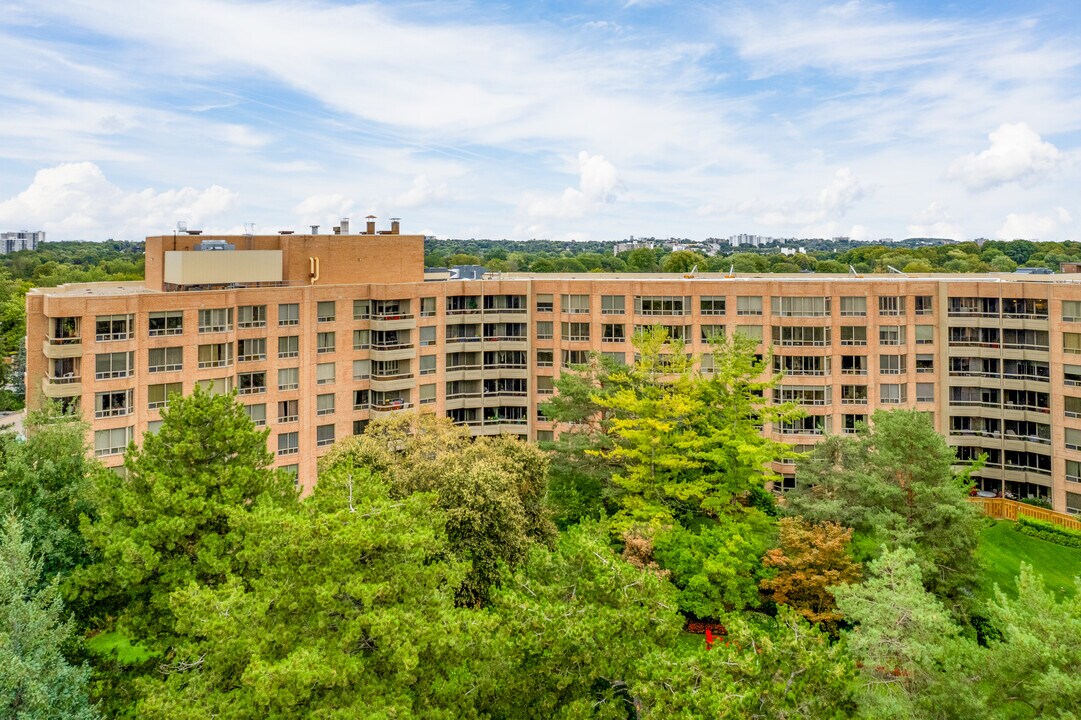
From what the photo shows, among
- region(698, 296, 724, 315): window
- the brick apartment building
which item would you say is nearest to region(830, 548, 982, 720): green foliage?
the brick apartment building

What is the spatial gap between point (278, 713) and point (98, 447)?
136 feet

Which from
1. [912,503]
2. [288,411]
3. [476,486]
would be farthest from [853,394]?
[288,411]

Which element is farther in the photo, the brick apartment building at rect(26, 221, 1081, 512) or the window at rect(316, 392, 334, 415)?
the window at rect(316, 392, 334, 415)

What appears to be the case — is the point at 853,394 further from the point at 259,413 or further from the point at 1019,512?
the point at 259,413

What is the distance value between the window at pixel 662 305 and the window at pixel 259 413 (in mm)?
38181

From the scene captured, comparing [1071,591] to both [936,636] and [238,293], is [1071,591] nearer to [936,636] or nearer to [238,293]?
[936,636]

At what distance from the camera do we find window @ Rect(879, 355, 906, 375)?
7431cm

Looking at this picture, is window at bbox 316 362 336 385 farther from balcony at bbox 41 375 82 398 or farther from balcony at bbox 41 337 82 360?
balcony at bbox 41 337 82 360

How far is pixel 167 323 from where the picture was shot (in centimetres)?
5909

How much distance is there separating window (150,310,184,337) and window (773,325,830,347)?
55.6 m

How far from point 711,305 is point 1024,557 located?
34.8 m

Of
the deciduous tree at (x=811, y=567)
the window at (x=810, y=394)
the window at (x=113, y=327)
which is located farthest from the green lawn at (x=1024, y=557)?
the window at (x=113, y=327)

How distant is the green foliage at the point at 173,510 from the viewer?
30797 millimetres

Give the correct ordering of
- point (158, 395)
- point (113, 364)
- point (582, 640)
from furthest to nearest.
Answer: point (158, 395)
point (113, 364)
point (582, 640)
